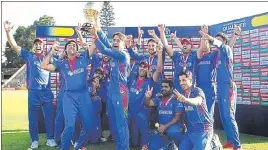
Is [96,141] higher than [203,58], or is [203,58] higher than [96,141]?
[203,58]

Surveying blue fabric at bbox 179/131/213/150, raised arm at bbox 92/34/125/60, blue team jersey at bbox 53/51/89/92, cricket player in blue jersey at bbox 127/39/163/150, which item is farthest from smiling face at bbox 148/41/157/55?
blue fabric at bbox 179/131/213/150

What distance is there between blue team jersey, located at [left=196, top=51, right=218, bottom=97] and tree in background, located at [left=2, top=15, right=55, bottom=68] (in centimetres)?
4975

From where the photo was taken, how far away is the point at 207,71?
7492 millimetres

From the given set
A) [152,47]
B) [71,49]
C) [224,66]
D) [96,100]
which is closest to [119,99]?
[71,49]

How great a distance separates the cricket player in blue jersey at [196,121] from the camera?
5.84m

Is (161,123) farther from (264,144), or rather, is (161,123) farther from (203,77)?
(264,144)

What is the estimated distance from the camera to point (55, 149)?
7.85m

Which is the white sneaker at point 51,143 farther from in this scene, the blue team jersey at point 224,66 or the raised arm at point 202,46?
the blue team jersey at point 224,66

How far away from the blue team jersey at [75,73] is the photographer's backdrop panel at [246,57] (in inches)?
114

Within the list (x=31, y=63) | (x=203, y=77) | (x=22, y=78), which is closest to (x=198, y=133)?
(x=203, y=77)

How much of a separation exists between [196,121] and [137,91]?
1833 mm

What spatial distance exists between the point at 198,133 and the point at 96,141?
312 cm

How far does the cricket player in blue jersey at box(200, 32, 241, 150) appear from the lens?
717 centimetres

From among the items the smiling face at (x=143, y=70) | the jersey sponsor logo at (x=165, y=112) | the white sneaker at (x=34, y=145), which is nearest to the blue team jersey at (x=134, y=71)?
the smiling face at (x=143, y=70)
